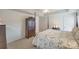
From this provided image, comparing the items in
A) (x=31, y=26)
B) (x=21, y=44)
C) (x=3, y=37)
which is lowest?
(x=21, y=44)

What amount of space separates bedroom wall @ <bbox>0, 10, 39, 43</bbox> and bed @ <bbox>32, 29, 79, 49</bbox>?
0.50 ft

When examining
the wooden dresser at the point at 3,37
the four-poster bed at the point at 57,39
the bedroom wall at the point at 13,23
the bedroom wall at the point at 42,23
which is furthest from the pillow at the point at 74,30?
the wooden dresser at the point at 3,37

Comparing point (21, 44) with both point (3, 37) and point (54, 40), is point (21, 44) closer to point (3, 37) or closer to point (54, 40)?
point (3, 37)

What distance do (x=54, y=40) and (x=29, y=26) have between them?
45cm

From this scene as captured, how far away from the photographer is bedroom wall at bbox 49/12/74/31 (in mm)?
2031

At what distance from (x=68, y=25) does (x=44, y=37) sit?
16.4 inches

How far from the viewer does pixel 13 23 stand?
204 cm

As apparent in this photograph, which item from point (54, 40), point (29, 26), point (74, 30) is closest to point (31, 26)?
point (29, 26)

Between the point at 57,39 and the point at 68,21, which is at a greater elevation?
the point at 68,21

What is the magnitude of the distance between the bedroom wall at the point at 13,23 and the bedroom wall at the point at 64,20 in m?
0.32

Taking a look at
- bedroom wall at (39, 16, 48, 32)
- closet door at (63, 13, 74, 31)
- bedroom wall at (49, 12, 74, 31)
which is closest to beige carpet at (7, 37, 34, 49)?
bedroom wall at (39, 16, 48, 32)
